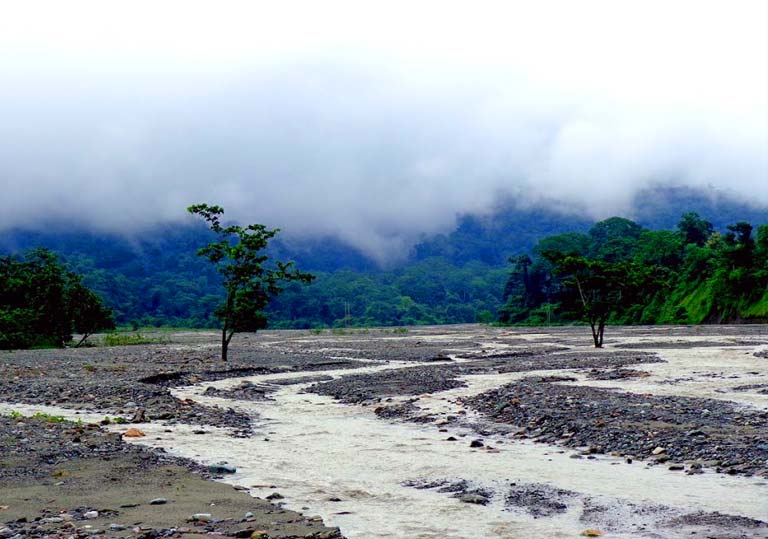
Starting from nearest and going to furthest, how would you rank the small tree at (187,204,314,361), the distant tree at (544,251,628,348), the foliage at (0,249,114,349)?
1. the small tree at (187,204,314,361)
2. the distant tree at (544,251,628,348)
3. the foliage at (0,249,114,349)

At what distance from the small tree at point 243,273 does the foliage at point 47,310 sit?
115 ft

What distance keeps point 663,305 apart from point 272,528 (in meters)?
130

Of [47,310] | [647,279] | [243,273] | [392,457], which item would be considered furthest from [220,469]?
[47,310]

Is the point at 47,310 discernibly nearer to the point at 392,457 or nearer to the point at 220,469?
the point at 392,457

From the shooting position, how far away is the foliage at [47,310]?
7356 centimetres

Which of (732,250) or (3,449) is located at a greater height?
(732,250)

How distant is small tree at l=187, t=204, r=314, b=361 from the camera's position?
148 feet

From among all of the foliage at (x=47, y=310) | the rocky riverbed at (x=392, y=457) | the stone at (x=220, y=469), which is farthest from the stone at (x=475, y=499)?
the foliage at (x=47, y=310)

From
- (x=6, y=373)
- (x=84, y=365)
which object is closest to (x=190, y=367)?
(x=84, y=365)

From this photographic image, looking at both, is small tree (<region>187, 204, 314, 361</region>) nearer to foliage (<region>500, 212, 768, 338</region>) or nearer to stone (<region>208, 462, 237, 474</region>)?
foliage (<region>500, 212, 768, 338</region>)

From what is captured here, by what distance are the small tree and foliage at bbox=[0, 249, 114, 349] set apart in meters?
35.2

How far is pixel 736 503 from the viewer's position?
37.7 ft

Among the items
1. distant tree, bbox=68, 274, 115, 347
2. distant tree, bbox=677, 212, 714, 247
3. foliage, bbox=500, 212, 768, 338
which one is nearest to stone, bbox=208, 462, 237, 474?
foliage, bbox=500, 212, 768, 338

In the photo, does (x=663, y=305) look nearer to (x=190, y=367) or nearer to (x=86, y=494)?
(x=190, y=367)
